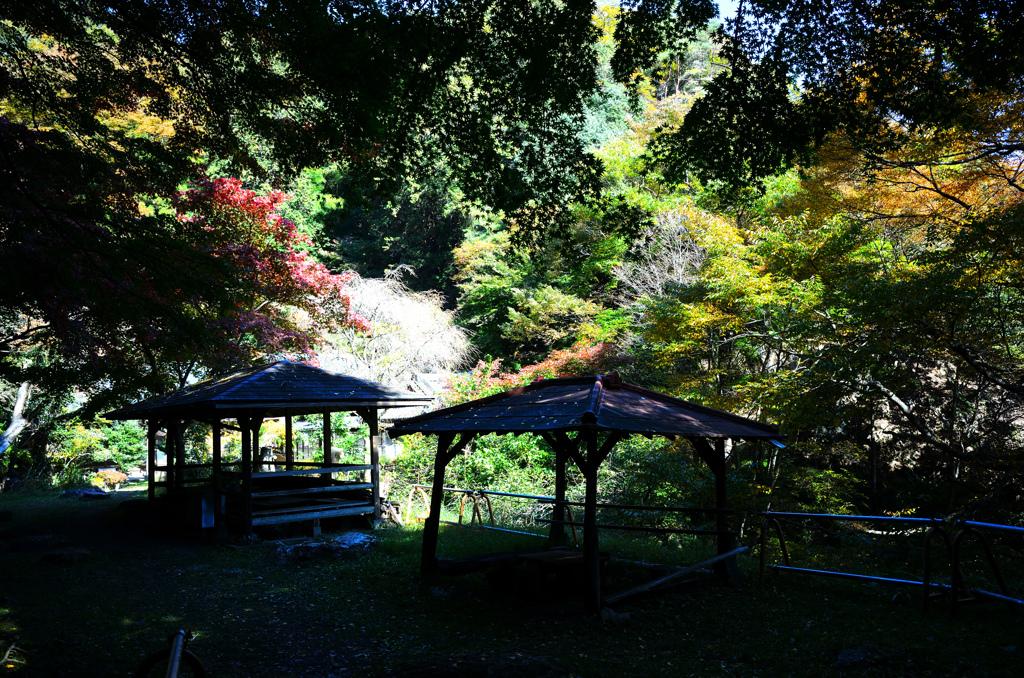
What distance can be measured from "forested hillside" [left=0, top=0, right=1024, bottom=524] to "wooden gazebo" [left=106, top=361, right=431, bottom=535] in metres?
0.86

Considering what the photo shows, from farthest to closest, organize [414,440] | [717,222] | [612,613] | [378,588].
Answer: [414,440] → [717,222] → [378,588] → [612,613]

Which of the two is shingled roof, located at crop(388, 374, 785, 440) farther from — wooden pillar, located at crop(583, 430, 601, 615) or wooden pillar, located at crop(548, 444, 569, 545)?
wooden pillar, located at crop(548, 444, 569, 545)

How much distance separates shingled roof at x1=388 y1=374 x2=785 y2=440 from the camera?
22.6 ft

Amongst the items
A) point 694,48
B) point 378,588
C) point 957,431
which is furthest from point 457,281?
point 378,588

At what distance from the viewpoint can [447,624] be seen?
6.97 metres

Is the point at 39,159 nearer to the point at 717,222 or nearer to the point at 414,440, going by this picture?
the point at 414,440

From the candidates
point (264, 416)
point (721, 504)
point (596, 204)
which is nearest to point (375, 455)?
point (264, 416)

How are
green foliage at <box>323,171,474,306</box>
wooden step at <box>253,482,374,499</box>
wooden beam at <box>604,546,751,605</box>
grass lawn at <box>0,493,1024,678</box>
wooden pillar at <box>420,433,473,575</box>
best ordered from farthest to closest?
green foliage at <box>323,171,474,306</box> → wooden step at <box>253,482,374,499</box> → wooden pillar at <box>420,433,473,575</box> → wooden beam at <box>604,546,751,605</box> → grass lawn at <box>0,493,1024,678</box>

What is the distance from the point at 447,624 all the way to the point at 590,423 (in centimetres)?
249

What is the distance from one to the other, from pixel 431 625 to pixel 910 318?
26.1ft

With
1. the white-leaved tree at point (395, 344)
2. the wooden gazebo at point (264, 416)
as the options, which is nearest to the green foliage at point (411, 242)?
the white-leaved tree at point (395, 344)

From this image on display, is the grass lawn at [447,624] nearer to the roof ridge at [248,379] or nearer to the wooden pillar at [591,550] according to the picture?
the wooden pillar at [591,550]

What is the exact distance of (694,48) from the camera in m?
28.9

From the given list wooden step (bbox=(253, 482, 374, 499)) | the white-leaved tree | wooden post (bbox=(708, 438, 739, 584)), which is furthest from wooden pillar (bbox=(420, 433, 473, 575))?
the white-leaved tree
